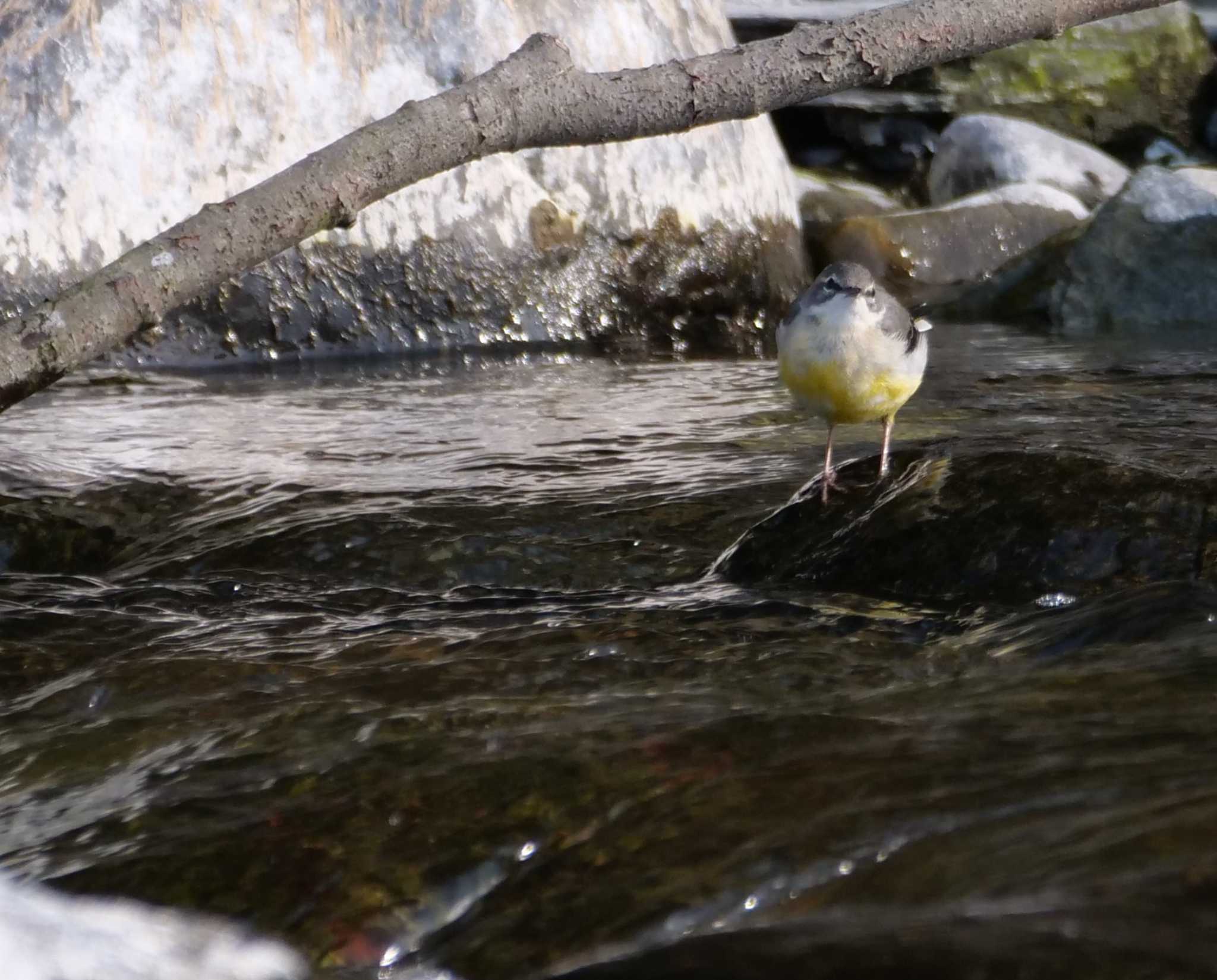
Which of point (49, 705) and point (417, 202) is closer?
point (49, 705)

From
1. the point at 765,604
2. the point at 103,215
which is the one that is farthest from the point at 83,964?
the point at 103,215

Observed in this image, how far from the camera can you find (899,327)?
518 centimetres

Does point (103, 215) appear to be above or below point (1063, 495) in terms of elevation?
above

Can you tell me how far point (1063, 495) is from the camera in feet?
14.3

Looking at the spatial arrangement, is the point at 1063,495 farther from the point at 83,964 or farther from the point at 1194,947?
the point at 83,964

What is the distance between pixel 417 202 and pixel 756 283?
2.27 m

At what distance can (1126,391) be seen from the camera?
7.17 meters

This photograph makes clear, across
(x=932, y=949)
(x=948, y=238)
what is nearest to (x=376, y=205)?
(x=948, y=238)

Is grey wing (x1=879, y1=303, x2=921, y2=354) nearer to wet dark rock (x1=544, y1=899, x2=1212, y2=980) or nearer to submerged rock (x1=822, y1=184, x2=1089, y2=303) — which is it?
wet dark rock (x1=544, y1=899, x2=1212, y2=980)

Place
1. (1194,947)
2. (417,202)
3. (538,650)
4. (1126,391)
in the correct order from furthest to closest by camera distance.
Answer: (417,202) → (1126,391) → (538,650) → (1194,947)

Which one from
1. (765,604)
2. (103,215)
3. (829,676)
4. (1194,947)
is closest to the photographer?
(1194,947)

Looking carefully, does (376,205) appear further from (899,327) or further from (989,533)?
(989,533)

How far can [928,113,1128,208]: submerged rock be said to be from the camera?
1453 centimetres

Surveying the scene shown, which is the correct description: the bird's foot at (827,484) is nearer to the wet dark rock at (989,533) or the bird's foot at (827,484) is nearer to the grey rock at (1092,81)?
the wet dark rock at (989,533)
